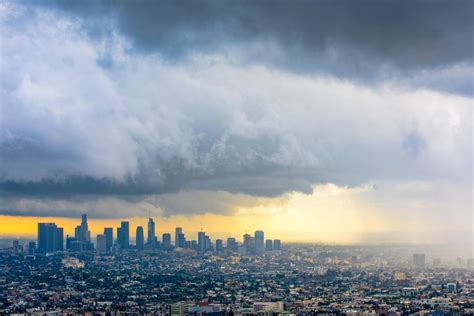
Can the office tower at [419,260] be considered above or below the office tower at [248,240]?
below

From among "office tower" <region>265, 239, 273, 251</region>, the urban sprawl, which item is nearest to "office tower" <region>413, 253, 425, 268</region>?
the urban sprawl

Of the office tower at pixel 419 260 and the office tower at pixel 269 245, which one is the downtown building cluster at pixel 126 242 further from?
the office tower at pixel 419 260

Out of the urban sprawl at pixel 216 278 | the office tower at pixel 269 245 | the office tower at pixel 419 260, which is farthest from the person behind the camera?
the office tower at pixel 269 245

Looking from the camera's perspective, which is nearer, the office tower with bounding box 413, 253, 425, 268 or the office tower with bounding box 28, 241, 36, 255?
the office tower with bounding box 413, 253, 425, 268

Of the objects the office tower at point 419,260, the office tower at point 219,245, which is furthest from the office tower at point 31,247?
the office tower at point 419,260

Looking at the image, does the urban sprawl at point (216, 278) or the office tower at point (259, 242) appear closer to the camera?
the urban sprawl at point (216, 278)

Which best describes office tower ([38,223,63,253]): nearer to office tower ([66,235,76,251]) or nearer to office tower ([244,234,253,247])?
office tower ([66,235,76,251])

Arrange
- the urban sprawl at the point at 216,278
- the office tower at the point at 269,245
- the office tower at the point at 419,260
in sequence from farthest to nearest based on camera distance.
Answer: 1. the office tower at the point at 269,245
2. the office tower at the point at 419,260
3. the urban sprawl at the point at 216,278

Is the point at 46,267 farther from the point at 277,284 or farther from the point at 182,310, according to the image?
the point at 182,310
